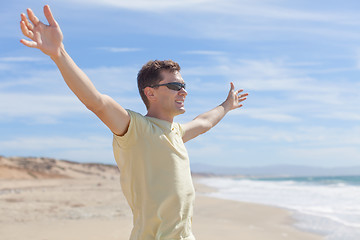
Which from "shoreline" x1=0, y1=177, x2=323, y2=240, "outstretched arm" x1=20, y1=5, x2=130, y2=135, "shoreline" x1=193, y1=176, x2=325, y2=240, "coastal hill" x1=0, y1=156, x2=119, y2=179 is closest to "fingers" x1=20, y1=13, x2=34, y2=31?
"outstretched arm" x1=20, y1=5, x2=130, y2=135

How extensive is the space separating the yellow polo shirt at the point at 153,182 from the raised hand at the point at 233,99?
4.12 feet

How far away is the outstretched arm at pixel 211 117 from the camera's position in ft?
10.4

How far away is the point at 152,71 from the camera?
9.00 ft

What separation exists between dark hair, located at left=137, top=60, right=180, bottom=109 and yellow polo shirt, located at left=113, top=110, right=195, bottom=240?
29 centimetres

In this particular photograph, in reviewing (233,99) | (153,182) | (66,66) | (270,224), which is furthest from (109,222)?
(66,66)

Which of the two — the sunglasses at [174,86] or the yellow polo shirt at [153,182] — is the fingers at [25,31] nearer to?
the yellow polo shirt at [153,182]

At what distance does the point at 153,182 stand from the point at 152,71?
0.68 metres

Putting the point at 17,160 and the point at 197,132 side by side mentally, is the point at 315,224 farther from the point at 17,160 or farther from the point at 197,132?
the point at 17,160

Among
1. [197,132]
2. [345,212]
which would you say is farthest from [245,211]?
[197,132]

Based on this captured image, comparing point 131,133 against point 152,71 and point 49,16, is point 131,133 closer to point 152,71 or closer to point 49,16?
point 152,71

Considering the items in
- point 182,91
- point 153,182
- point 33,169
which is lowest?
point 33,169

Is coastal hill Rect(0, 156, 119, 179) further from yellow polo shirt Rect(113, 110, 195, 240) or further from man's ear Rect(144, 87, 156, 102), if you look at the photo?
yellow polo shirt Rect(113, 110, 195, 240)

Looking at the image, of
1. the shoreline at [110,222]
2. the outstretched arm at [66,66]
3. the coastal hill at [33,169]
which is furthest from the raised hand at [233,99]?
the coastal hill at [33,169]

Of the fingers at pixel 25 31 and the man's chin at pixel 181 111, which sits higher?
the fingers at pixel 25 31
